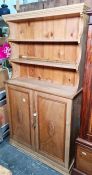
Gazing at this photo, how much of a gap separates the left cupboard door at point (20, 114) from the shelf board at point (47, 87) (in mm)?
67

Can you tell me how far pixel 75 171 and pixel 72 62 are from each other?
1.16 metres

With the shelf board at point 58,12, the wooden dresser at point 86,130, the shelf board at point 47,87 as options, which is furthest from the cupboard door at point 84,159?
the shelf board at point 58,12

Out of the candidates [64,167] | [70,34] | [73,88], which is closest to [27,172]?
[64,167]

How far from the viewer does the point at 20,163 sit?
1.98m

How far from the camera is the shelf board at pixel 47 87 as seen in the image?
1563mm

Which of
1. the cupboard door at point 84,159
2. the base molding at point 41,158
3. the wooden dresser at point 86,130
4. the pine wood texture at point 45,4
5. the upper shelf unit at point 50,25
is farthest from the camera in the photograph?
the base molding at point 41,158

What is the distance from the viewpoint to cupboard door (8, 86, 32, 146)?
1926mm

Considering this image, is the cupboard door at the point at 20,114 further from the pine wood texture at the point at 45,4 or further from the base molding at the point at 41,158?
the pine wood texture at the point at 45,4

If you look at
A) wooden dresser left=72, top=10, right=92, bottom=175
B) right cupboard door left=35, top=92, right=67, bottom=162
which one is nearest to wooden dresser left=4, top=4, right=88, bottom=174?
right cupboard door left=35, top=92, right=67, bottom=162

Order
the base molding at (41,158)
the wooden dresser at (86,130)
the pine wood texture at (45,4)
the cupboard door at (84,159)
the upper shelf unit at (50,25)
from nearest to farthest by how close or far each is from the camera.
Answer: the wooden dresser at (86,130) < the upper shelf unit at (50,25) < the cupboard door at (84,159) < the pine wood texture at (45,4) < the base molding at (41,158)

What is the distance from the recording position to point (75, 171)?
1697 mm

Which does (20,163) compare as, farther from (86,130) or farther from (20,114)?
(86,130)

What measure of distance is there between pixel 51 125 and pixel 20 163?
68cm

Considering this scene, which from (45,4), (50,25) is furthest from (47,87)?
(45,4)
